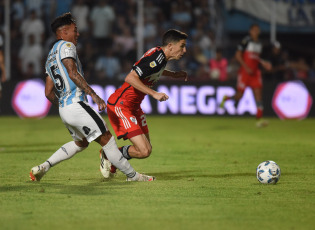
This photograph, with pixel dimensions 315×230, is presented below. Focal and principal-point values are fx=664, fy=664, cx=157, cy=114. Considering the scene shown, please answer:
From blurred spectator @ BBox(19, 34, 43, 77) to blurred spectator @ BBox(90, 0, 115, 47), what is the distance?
180cm

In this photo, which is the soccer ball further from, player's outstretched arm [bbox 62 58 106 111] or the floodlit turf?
player's outstretched arm [bbox 62 58 106 111]

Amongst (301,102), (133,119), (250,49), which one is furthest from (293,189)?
(301,102)

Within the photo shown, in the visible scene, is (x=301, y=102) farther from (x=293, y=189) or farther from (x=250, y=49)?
(x=293, y=189)

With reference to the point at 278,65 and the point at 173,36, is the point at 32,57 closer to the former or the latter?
the point at 278,65

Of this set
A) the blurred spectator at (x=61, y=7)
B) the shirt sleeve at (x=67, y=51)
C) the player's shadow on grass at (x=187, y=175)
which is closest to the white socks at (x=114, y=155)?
the player's shadow on grass at (x=187, y=175)

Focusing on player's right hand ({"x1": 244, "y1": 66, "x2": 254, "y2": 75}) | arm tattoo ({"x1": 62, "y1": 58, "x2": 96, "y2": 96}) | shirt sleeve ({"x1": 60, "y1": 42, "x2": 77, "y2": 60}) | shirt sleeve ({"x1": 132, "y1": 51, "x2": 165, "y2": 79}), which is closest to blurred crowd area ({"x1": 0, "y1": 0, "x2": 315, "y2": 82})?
player's right hand ({"x1": 244, "y1": 66, "x2": 254, "y2": 75})

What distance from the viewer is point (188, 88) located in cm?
1978

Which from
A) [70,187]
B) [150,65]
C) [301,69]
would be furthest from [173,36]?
[301,69]

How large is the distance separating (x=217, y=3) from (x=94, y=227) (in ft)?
54.8

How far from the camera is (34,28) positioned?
20.0m

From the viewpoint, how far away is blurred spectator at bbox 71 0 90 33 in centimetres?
2059

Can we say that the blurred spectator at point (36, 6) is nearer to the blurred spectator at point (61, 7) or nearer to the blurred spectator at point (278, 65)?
the blurred spectator at point (61, 7)

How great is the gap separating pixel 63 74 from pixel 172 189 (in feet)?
5.91

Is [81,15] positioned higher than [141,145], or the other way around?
[81,15]
